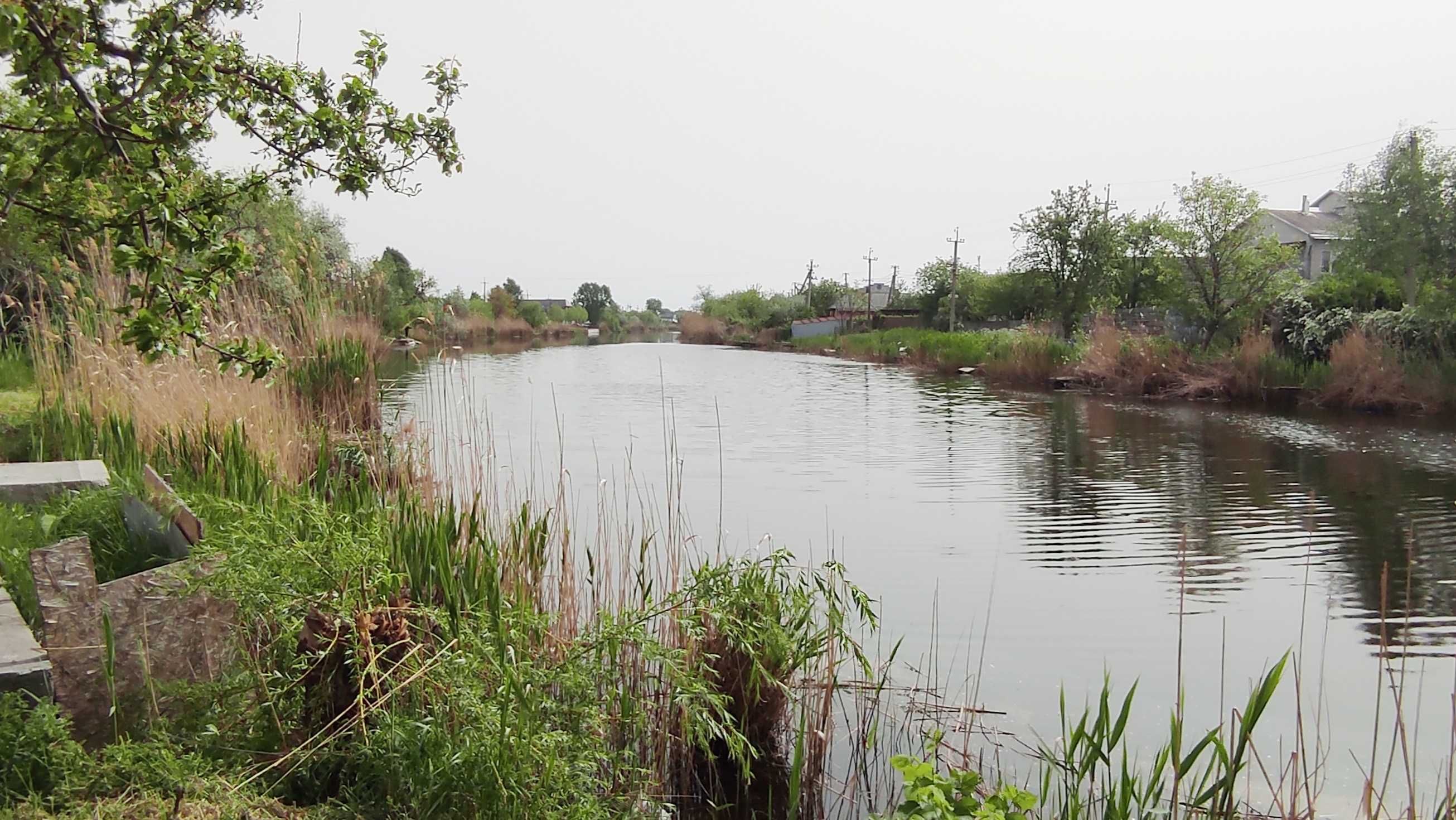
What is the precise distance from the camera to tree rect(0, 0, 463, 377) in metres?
2.34

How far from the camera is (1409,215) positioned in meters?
19.9

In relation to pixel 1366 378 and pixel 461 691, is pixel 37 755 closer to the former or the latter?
pixel 461 691

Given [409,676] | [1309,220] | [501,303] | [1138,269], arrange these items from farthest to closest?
1. [501,303]
2. [1309,220]
3. [1138,269]
4. [409,676]

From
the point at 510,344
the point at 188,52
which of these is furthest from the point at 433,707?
the point at 510,344

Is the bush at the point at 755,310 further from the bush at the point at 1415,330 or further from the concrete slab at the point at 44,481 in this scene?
the concrete slab at the point at 44,481

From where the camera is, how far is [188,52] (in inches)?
104

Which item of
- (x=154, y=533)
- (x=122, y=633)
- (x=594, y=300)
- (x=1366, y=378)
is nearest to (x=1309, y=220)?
(x=1366, y=378)

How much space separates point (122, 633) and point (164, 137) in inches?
56.4

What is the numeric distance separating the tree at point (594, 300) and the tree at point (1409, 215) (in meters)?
96.6

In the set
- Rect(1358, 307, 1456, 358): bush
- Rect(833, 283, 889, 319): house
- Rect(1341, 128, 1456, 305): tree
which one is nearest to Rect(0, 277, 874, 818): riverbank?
Rect(1358, 307, 1456, 358): bush

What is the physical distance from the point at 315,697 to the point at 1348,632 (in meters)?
5.72

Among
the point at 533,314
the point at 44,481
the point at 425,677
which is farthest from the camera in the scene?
the point at 533,314

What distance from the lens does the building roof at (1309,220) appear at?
46438mm

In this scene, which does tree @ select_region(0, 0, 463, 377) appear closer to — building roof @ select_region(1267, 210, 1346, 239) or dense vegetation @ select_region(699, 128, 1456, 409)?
dense vegetation @ select_region(699, 128, 1456, 409)
